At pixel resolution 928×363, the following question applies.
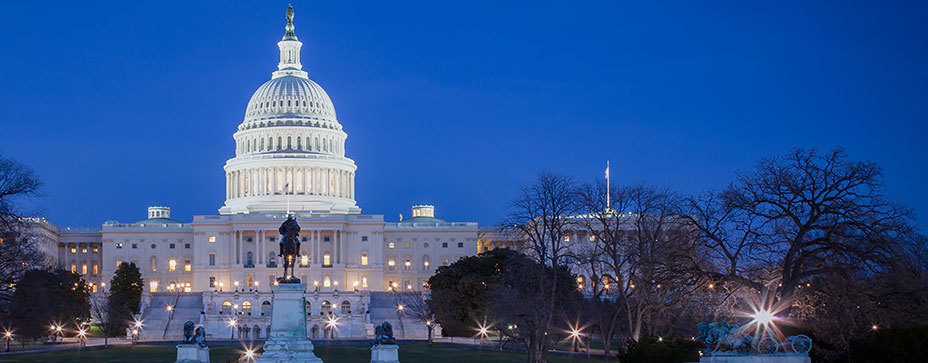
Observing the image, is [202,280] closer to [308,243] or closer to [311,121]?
[308,243]

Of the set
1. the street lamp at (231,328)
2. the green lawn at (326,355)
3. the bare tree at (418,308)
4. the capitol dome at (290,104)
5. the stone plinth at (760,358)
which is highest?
the capitol dome at (290,104)

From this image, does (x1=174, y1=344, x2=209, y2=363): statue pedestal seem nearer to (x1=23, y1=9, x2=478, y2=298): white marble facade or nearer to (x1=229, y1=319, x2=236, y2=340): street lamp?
(x1=229, y1=319, x2=236, y2=340): street lamp

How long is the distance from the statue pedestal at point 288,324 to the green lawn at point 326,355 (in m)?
16.8

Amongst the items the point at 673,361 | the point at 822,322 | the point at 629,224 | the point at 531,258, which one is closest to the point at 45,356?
the point at 531,258

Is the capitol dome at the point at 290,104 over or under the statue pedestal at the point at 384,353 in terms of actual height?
over

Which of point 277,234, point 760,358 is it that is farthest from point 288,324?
point 277,234

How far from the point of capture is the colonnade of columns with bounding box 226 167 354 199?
15088cm

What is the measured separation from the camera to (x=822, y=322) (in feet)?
122

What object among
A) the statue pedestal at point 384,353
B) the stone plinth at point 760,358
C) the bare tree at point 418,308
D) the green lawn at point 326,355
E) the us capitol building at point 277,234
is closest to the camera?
the stone plinth at point 760,358

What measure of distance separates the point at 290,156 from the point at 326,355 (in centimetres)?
8654

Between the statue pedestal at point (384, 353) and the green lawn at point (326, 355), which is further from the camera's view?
the green lawn at point (326, 355)

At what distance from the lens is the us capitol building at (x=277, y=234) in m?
139

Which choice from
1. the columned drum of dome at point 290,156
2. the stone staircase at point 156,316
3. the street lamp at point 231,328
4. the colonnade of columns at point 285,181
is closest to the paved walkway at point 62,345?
the stone staircase at point 156,316

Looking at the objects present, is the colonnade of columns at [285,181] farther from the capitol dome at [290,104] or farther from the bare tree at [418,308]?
the bare tree at [418,308]
